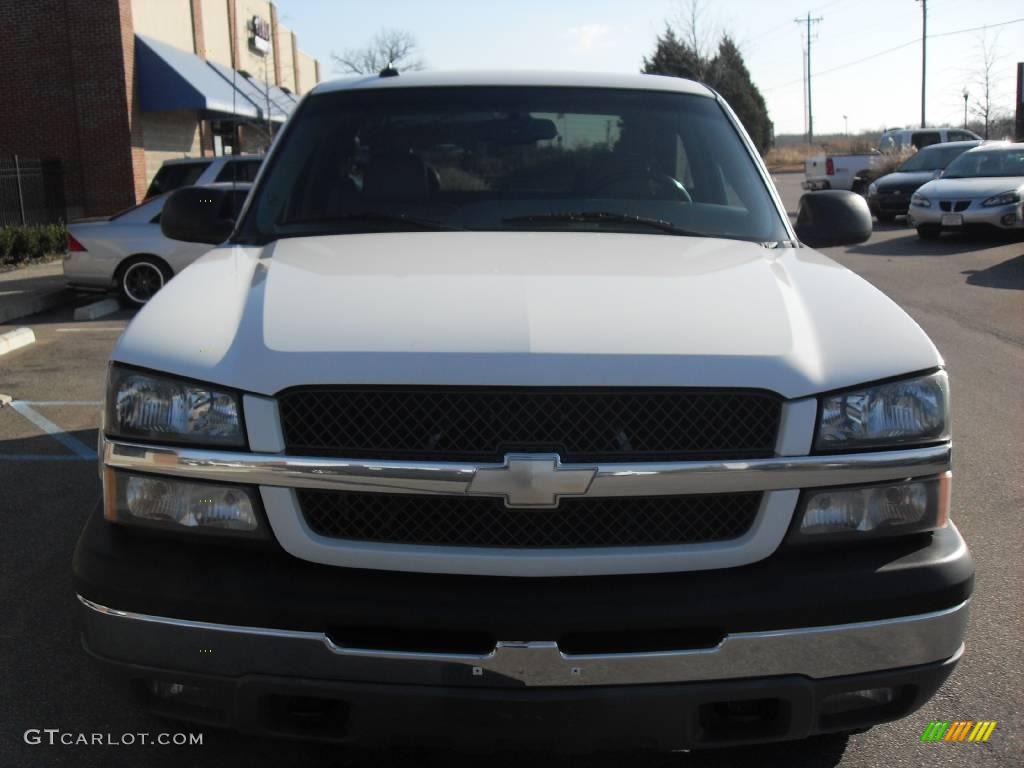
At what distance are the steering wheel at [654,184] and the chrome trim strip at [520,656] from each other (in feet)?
6.23

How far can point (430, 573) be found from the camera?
2375 millimetres

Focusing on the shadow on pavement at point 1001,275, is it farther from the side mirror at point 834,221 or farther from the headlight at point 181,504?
the headlight at point 181,504

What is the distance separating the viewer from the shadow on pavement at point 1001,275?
1356cm

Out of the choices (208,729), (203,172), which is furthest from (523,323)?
(203,172)

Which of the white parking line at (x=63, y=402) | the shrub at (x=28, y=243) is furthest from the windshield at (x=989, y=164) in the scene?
the white parking line at (x=63, y=402)

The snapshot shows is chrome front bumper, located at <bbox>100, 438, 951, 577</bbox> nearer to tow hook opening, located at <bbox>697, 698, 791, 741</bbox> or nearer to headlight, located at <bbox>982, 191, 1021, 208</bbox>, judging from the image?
tow hook opening, located at <bbox>697, 698, 791, 741</bbox>

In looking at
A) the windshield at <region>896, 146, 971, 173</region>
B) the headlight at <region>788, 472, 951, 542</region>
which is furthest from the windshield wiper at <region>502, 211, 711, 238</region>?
the windshield at <region>896, 146, 971, 173</region>

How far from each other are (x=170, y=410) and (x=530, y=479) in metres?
0.85

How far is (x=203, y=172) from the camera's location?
14.7m

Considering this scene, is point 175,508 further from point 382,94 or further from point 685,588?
point 382,94

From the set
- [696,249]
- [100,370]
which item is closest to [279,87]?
[100,370]

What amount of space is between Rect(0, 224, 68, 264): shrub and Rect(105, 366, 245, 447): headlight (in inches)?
598

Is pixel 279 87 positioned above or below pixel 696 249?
above

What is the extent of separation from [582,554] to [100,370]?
24.5 ft
